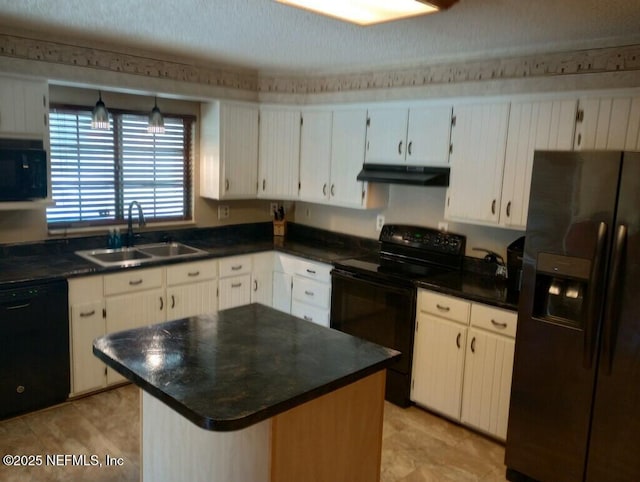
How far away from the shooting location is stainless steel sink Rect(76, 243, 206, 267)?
3703mm

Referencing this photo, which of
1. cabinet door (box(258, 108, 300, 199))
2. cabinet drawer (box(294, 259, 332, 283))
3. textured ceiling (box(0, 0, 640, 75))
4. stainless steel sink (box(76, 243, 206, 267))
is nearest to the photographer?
textured ceiling (box(0, 0, 640, 75))

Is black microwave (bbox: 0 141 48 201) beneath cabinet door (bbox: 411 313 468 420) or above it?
above

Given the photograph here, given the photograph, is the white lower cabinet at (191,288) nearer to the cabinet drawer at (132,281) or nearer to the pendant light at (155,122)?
the cabinet drawer at (132,281)

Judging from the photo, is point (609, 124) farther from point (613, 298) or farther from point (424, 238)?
point (424, 238)

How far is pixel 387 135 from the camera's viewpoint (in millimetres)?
3918

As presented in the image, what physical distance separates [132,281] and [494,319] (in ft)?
7.86

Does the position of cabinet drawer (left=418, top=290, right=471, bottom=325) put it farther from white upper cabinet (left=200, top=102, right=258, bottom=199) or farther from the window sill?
the window sill

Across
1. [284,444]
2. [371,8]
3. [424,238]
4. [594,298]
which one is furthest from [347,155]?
[284,444]

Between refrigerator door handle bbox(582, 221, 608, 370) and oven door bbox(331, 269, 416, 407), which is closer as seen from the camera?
refrigerator door handle bbox(582, 221, 608, 370)

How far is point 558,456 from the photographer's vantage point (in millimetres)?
2688

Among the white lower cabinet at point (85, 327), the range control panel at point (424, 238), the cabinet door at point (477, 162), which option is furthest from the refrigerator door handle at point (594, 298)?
the white lower cabinet at point (85, 327)

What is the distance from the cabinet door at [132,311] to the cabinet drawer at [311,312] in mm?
1071

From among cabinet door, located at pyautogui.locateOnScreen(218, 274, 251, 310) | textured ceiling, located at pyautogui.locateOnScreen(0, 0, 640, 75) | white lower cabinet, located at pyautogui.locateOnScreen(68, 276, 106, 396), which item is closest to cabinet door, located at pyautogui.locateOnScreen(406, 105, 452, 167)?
textured ceiling, located at pyautogui.locateOnScreen(0, 0, 640, 75)

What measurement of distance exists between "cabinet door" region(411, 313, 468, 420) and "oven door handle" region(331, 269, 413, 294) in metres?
0.20
